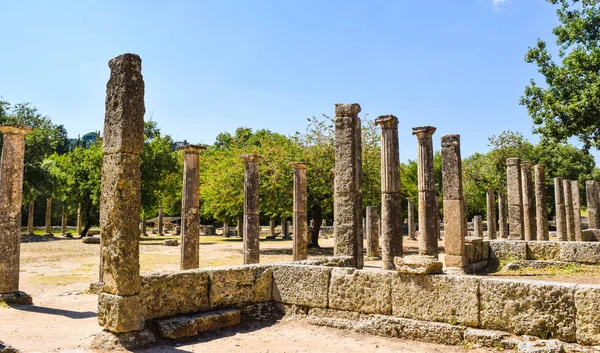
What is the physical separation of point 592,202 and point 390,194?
23592 mm

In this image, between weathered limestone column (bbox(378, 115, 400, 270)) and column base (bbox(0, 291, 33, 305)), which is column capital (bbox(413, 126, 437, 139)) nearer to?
weathered limestone column (bbox(378, 115, 400, 270))

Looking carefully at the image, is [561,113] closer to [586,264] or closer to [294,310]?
[586,264]

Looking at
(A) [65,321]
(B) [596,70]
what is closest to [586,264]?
(B) [596,70]

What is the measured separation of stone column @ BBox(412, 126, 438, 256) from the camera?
12844 mm

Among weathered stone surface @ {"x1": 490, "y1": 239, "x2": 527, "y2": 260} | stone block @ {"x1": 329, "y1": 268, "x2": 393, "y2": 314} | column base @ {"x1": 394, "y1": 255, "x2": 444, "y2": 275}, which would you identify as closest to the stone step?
stone block @ {"x1": 329, "y1": 268, "x2": 393, "y2": 314}

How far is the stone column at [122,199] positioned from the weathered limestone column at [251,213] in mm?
7946

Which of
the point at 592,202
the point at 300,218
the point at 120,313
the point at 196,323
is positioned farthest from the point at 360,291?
the point at 592,202

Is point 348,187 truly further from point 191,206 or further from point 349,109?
point 191,206

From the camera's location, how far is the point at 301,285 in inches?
312

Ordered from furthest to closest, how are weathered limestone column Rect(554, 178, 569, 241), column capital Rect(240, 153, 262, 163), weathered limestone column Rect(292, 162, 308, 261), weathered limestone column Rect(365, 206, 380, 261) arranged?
weathered limestone column Rect(554, 178, 569, 241), weathered limestone column Rect(365, 206, 380, 261), weathered limestone column Rect(292, 162, 308, 261), column capital Rect(240, 153, 262, 163)

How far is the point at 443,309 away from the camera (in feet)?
21.1

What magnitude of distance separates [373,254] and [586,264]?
8670 mm

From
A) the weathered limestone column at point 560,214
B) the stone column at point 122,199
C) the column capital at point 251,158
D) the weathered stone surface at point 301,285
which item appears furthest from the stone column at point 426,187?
the weathered limestone column at point 560,214

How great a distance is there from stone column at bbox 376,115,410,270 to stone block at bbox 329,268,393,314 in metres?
4.42
